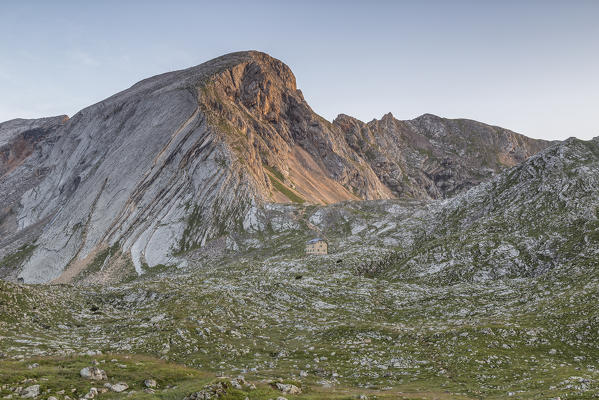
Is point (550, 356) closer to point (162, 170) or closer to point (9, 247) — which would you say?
point (162, 170)

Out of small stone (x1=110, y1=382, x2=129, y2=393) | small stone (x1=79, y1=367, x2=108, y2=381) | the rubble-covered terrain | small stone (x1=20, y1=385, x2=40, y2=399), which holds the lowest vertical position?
the rubble-covered terrain

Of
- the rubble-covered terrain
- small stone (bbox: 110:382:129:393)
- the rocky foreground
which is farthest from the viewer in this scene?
the rubble-covered terrain

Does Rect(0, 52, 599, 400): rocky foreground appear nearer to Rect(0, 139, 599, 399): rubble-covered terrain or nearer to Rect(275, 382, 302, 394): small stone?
Rect(275, 382, 302, 394): small stone

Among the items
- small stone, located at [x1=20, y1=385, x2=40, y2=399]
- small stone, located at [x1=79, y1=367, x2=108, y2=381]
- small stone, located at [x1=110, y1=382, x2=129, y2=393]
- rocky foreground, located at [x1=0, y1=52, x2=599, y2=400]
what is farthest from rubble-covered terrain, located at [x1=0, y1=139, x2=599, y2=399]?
small stone, located at [x1=110, y1=382, x2=129, y2=393]

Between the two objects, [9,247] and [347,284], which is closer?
[347,284]

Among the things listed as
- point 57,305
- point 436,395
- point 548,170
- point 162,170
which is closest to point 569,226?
point 548,170

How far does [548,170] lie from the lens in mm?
99812

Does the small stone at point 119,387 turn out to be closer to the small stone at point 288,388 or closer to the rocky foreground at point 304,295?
the rocky foreground at point 304,295

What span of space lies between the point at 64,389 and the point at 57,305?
36.1m

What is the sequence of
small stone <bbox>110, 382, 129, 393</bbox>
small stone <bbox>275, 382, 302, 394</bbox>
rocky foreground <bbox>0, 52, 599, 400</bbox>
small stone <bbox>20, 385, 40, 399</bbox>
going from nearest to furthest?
small stone <bbox>20, 385, 40, 399</bbox>
small stone <bbox>110, 382, 129, 393</bbox>
small stone <bbox>275, 382, 302, 394</bbox>
rocky foreground <bbox>0, 52, 599, 400</bbox>

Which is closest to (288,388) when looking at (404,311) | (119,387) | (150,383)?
(150,383)

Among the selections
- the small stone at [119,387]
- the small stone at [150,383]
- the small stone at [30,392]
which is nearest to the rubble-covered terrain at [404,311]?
the small stone at [30,392]

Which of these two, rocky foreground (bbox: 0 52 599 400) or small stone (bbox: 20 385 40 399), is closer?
small stone (bbox: 20 385 40 399)

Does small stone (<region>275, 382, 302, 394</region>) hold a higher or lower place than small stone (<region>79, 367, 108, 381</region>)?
lower
